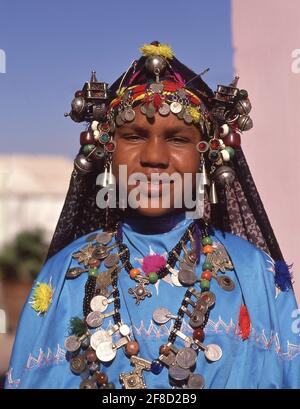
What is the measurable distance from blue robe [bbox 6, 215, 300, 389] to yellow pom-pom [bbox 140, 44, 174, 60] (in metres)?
0.72

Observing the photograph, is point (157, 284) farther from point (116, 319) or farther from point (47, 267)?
point (47, 267)

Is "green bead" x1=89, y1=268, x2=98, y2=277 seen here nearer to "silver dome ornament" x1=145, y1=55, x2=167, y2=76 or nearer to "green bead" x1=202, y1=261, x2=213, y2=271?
"green bead" x1=202, y1=261, x2=213, y2=271

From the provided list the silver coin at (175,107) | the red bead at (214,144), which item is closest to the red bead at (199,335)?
the red bead at (214,144)

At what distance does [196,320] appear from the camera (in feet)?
8.58

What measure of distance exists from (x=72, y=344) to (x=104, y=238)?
496 mm

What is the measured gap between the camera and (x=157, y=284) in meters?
2.72

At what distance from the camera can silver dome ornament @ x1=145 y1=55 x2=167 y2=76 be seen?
110 inches

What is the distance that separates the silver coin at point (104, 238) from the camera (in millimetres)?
2908

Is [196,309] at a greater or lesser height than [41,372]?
greater

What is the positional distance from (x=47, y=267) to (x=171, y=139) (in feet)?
2.51

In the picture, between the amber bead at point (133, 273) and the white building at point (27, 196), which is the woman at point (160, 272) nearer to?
the amber bead at point (133, 273)

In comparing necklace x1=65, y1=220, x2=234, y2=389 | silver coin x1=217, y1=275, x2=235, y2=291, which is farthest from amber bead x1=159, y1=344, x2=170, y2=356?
silver coin x1=217, y1=275, x2=235, y2=291
